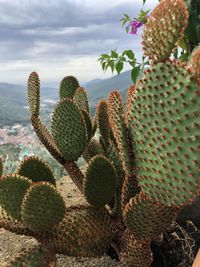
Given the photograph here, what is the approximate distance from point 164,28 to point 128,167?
514mm

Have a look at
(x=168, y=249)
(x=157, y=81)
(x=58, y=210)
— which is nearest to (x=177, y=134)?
(x=157, y=81)

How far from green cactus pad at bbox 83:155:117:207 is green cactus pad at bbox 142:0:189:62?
1.93ft

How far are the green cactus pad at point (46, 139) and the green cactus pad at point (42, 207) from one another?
0.45 m

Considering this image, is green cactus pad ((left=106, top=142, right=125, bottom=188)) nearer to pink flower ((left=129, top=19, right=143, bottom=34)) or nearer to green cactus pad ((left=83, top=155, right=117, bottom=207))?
green cactus pad ((left=83, top=155, right=117, bottom=207))

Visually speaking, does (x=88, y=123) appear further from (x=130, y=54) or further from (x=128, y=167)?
(x=130, y=54)

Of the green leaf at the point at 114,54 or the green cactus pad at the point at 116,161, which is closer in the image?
the green cactus pad at the point at 116,161

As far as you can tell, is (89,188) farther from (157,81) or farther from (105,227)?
(157,81)

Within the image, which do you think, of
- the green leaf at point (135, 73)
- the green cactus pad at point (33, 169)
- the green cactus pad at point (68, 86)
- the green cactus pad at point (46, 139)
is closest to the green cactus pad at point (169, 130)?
the green cactus pad at point (33, 169)

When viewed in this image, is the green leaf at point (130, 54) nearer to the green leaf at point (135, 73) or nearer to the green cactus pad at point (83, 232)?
the green leaf at point (135, 73)

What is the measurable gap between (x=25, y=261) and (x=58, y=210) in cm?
23

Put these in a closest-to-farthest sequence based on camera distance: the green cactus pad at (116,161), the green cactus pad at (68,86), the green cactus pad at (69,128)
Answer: the green cactus pad at (69,128)
the green cactus pad at (116,161)
the green cactus pad at (68,86)

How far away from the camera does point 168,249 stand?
2.28 meters

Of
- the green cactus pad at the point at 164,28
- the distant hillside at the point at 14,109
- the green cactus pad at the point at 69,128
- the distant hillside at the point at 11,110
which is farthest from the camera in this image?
the distant hillside at the point at 11,110

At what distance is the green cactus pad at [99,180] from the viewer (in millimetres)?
1917
